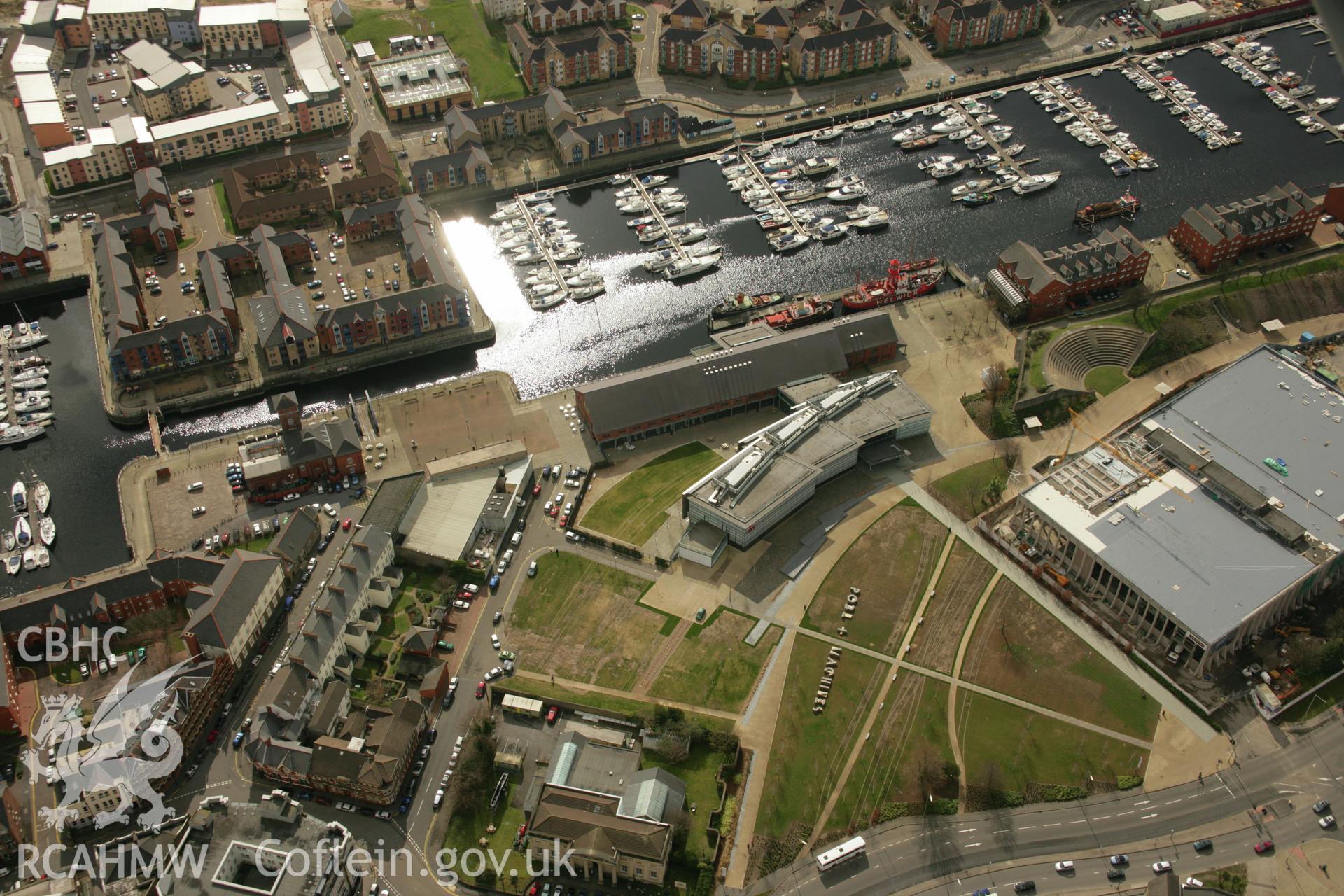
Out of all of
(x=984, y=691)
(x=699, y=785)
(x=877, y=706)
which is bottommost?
(x=699, y=785)

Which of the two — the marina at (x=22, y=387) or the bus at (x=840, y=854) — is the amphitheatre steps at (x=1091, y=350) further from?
the marina at (x=22, y=387)

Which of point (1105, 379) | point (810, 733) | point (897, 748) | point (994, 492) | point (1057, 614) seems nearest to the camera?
point (897, 748)

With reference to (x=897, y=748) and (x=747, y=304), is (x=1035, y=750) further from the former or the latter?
(x=747, y=304)

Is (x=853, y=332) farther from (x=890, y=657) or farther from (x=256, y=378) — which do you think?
(x=256, y=378)

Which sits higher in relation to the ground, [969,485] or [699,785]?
[969,485]

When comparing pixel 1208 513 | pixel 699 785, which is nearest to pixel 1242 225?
pixel 1208 513

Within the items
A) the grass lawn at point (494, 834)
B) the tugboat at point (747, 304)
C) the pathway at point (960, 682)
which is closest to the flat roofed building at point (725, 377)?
the tugboat at point (747, 304)

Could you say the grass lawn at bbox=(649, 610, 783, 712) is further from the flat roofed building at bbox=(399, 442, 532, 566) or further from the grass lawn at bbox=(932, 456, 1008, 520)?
the grass lawn at bbox=(932, 456, 1008, 520)
